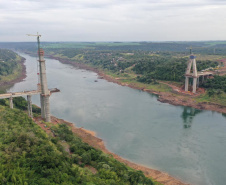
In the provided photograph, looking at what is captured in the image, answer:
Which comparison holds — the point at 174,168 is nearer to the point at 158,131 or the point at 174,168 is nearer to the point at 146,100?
the point at 158,131

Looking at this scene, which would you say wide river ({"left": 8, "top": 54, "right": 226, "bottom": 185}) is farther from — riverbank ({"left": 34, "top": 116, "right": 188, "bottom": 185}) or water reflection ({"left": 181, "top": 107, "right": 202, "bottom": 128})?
riverbank ({"left": 34, "top": 116, "right": 188, "bottom": 185})

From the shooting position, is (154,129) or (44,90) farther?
(154,129)

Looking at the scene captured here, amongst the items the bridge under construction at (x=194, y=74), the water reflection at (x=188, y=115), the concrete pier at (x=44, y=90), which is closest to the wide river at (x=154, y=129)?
the water reflection at (x=188, y=115)

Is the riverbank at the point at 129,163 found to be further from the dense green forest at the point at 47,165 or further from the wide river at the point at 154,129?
the dense green forest at the point at 47,165

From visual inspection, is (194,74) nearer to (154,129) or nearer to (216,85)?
(216,85)

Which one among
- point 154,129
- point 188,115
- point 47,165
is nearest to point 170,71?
point 188,115

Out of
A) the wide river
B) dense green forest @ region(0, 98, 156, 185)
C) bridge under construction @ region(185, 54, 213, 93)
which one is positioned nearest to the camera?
dense green forest @ region(0, 98, 156, 185)

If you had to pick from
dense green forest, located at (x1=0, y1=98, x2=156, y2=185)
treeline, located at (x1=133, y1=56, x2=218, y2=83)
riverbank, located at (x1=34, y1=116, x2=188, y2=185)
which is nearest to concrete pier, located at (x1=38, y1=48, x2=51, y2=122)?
riverbank, located at (x1=34, y1=116, x2=188, y2=185)
